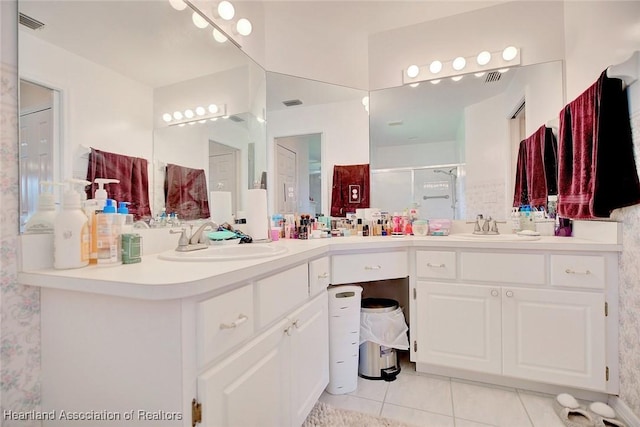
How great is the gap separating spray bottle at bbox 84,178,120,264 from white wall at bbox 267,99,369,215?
1166mm

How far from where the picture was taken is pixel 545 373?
1.54 meters

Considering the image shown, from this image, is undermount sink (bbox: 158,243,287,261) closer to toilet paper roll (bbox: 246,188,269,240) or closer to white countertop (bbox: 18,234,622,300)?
white countertop (bbox: 18,234,622,300)

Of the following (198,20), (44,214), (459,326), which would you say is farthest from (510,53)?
(44,214)

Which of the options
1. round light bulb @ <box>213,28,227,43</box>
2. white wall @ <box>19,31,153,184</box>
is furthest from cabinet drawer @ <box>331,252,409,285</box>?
round light bulb @ <box>213,28,227,43</box>

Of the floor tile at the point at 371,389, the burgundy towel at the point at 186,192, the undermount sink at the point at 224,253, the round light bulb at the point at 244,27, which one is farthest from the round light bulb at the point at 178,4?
the floor tile at the point at 371,389

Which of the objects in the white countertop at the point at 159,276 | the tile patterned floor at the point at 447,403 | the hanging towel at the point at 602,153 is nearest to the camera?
the white countertop at the point at 159,276

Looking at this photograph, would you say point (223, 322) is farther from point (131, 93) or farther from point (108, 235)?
point (131, 93)

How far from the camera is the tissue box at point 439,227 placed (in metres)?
2.06

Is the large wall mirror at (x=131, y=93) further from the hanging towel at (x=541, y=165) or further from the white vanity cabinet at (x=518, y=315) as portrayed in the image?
the hanging towel at (x=541, y=165)

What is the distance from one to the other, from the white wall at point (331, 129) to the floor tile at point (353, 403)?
114cm

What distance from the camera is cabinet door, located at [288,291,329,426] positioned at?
1.19m

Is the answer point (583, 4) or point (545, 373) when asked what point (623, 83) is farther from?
point (545, 373)

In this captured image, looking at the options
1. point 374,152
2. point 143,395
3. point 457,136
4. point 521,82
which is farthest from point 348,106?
point 143,395

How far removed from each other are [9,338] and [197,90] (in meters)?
1.16
